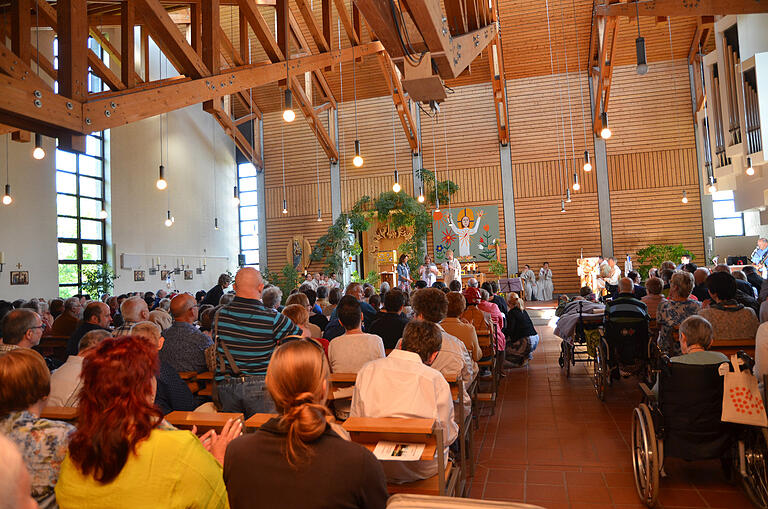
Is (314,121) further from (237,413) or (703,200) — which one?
(237,413)

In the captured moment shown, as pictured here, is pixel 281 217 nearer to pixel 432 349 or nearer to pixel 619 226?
pixel 619 226

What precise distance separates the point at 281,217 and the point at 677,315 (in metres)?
14.2

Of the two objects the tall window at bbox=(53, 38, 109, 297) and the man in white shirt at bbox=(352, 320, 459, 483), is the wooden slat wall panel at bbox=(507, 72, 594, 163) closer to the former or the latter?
the tall window at bbox=(53, 38, 109, 297)

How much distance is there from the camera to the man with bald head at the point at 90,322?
4.25m

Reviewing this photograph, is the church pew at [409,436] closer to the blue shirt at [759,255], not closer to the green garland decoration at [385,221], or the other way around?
the blue shirt at [759,255]

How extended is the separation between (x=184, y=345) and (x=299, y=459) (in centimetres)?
250

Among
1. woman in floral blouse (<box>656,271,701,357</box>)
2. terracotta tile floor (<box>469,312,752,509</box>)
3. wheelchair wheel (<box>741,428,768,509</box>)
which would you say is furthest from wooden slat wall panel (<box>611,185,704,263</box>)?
wheelchair wheel (<box>741,428,768,509</box>)

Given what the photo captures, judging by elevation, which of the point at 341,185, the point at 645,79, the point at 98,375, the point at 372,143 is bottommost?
the point at 98,375

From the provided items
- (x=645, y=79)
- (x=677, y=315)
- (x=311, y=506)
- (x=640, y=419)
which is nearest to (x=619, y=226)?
(x=645, y=79)

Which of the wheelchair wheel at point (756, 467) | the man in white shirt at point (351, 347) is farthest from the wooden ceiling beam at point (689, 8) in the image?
the man in white shirt at point (351, 347)

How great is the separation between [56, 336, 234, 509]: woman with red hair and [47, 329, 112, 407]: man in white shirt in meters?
1.61

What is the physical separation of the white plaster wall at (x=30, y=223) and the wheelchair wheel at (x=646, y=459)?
10.7m

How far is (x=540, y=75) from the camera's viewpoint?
593 inches

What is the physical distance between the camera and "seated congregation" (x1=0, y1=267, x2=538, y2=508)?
1.25 m
